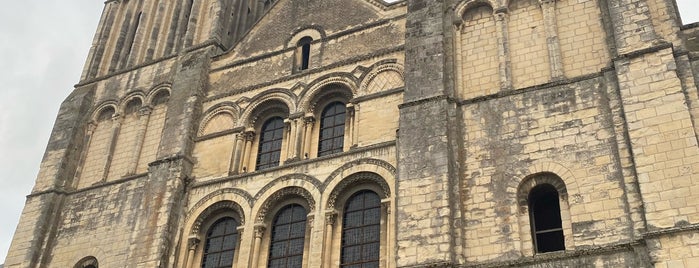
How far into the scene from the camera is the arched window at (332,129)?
17219mm

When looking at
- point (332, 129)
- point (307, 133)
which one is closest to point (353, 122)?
point (332, 129)

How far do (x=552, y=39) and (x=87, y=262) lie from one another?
12473mm

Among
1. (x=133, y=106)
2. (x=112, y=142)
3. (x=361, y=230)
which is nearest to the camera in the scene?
(x=361, y=230)

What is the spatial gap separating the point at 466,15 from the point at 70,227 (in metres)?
11.7

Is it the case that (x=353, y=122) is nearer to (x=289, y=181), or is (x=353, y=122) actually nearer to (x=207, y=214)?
(x=289, y=181)

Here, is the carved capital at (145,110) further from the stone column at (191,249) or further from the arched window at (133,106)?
the stone column at (191,249)

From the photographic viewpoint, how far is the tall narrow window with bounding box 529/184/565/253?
43.5 ft

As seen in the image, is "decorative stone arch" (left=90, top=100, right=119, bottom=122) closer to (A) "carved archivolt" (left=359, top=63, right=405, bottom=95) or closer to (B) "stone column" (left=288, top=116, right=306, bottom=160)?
(B) "stone column" (left=288, top=116, right=306, bottom=160)

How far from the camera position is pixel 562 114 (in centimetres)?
1412

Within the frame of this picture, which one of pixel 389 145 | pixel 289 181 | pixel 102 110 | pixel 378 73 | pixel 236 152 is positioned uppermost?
pixel 102 110

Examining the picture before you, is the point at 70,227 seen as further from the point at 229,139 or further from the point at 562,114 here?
the point at 562,114

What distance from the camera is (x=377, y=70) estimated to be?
1739 centimetres

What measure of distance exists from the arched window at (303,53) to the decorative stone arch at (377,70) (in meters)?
2.16

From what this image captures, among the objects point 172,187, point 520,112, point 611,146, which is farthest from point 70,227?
point 611,146
